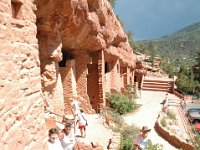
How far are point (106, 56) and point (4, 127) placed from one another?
14667 mm

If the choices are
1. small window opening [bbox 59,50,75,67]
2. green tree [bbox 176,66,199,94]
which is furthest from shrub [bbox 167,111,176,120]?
green tree [bbox 176,66,199,94]

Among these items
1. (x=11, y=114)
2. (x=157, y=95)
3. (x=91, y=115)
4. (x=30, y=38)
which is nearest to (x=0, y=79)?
(x=11, y=114)

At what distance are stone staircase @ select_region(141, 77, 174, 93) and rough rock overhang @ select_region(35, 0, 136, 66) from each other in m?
9.71

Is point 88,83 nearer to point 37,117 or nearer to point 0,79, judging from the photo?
point 37,117

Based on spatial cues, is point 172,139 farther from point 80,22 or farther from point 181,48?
point 181,48

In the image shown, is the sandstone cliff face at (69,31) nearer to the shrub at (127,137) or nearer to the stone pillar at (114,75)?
the stone pillar at (114,75)

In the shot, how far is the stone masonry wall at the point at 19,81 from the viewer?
4.18m

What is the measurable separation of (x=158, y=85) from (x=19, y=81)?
24911 millimetres

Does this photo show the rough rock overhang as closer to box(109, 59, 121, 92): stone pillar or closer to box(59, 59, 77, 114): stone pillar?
→ box(109, 59, 121, 92): stone pillar

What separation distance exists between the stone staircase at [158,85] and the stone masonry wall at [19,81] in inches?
927

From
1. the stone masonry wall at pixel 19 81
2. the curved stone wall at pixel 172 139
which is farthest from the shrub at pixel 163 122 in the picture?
the stone masonry wall at pixel 19 81

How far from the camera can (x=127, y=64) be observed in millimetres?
23594

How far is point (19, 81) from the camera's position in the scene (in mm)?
4734

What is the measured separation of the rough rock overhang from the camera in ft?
32.3
